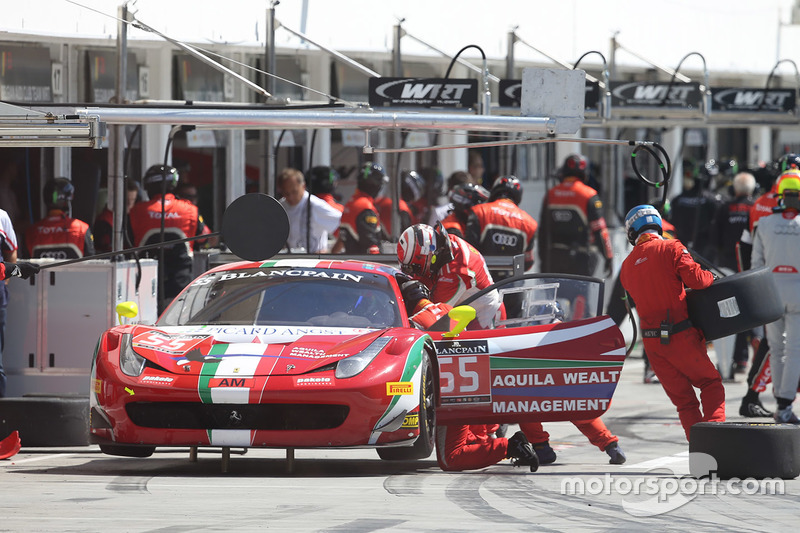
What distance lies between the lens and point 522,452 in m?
9.23

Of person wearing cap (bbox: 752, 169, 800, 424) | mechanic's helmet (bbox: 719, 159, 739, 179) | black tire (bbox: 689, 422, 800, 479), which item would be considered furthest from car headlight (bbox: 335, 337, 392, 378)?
mechanic's helmet (bbox: 719, 159, 739, 179)

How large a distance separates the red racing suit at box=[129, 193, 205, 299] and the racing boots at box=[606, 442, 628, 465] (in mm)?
5645

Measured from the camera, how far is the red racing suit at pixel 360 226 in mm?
15555

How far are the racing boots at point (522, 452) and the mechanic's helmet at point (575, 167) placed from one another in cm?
804

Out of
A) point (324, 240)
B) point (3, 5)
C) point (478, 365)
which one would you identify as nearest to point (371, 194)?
point (324, 240)

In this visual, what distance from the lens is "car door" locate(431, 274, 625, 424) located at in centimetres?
925

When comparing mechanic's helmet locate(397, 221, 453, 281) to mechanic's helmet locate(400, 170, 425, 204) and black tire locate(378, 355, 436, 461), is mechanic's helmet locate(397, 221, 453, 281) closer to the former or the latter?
black tire locate(378, 355, 436, 461)

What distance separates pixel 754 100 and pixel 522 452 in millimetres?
8584

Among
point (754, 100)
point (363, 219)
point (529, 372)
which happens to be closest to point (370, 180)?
point (363, 219)

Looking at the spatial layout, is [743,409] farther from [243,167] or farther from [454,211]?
[243,167]

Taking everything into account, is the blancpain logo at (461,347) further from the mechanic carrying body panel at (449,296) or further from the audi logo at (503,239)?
the audi logo at (503,239)

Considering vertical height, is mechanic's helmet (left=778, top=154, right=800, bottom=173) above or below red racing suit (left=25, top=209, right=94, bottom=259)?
above

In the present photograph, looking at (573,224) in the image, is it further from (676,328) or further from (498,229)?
(676,328)

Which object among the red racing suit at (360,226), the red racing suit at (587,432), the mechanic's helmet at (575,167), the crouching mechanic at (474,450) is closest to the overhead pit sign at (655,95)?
the mechanic's helmet at (575,167)
